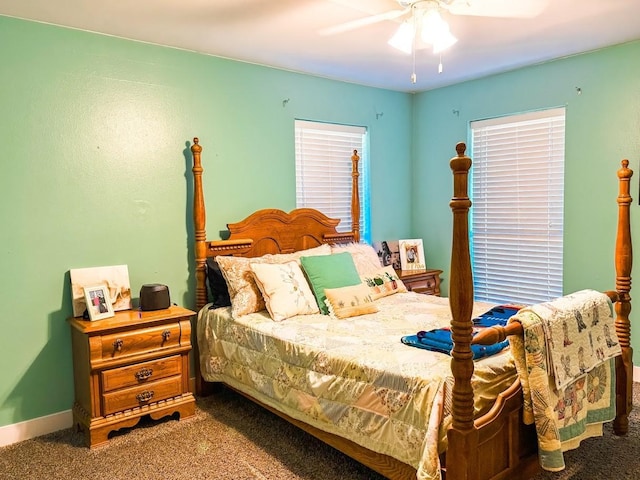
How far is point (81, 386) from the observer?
297 cm

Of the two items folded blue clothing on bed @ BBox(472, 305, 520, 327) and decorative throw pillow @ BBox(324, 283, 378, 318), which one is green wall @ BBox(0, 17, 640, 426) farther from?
folded blue clothing on bed @ BBox(472, 305, 520, 327)

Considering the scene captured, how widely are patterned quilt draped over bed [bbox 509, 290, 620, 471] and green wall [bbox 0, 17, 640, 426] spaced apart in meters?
1.55

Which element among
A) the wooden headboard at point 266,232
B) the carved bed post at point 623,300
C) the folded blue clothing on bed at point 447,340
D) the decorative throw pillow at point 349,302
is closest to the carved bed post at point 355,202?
the wooden headboard at point 266,232

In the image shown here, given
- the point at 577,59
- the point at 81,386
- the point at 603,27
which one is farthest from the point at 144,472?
the point at 577,59

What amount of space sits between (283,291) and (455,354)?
1.54 metres

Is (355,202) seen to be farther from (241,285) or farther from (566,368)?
(566,368)

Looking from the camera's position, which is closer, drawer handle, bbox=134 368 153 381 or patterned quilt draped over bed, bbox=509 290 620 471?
patterned quilt draped over bed, bbox=509 290 620 471

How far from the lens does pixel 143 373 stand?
296cm

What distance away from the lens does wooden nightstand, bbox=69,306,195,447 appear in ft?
9.21

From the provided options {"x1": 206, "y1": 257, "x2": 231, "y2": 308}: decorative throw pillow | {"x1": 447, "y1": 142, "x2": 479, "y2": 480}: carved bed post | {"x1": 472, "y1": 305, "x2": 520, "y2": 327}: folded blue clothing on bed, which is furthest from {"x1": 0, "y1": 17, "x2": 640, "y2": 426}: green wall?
{"x1": 447, "y1": 142, "x2": 479, "y2": 480}: carved bed post

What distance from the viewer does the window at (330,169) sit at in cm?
415

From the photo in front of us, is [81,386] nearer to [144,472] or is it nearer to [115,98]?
[144,472]

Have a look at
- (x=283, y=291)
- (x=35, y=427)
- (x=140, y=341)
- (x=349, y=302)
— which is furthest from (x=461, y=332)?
(x=35, y=427)

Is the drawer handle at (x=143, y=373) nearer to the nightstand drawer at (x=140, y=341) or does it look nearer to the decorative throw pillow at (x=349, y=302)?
the nightstand drawer at (x=140, y=341)
